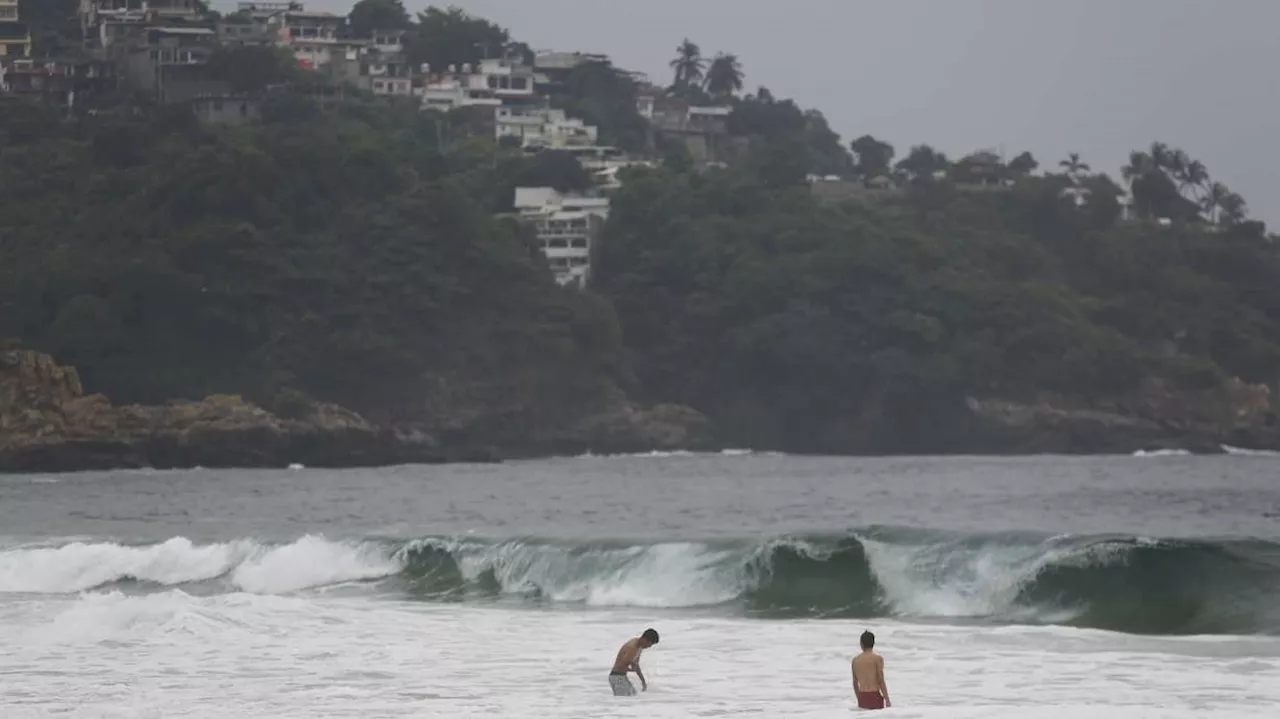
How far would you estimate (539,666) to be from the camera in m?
20.6

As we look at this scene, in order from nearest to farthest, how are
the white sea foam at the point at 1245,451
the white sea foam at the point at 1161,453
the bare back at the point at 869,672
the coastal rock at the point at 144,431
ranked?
the bare back at the point at 869,672, the coastal rock at the point at 144,431, the white sea foam at the point at 1161,453, the white sea foam at the point at 1245,451

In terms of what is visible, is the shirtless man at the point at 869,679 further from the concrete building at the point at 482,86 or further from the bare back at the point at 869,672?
the concrete building at the point at 482,86

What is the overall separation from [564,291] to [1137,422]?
3176cm

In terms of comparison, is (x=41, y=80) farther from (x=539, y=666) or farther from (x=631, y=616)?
(x=539, y=666)

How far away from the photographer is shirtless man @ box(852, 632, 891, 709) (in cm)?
Answer: 1664

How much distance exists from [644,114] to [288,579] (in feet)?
457

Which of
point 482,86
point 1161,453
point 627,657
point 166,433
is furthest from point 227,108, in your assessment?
point 627,657

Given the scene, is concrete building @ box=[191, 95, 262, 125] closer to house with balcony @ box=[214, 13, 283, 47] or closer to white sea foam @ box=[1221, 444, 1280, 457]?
house with balcony @ box=[214, 13, 283, 47]

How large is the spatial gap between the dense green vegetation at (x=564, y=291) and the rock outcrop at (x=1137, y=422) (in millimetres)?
1087

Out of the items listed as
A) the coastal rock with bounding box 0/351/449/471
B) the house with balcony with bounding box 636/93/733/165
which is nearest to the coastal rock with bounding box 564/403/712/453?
the coastal rock with bounding box 0/351/449/471

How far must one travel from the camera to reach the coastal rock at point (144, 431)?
77250 mm

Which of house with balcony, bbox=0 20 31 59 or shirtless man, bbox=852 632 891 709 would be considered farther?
house with balcony, bbox=0 20 31 59

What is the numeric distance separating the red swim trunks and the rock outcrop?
86867 millimetres

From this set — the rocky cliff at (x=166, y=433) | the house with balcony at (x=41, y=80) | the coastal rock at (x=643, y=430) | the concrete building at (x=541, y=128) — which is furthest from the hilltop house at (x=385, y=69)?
the rocky cliff at (x=166, y=433)
